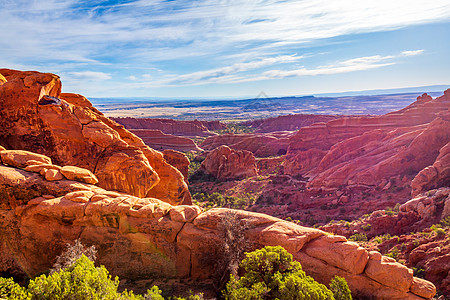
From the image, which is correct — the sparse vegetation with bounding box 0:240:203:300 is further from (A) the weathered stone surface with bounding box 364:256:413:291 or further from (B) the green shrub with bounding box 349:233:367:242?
(B) the green shrub with bounding box 349:233:367:242

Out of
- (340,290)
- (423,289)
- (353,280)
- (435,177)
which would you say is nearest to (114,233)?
(340,290)

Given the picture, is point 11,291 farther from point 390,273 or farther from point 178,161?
point 178,161

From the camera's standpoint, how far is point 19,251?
13.1 m

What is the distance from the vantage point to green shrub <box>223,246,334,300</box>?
30.8ft

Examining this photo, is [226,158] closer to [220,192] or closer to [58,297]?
[220,192]

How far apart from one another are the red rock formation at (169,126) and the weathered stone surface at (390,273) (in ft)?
336

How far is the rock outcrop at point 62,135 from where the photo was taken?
55.5 ft

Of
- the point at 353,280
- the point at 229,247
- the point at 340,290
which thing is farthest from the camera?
the point at 229,247

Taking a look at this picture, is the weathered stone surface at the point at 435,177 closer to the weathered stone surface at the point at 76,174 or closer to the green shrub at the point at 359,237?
the green shrub at the point at 359,237

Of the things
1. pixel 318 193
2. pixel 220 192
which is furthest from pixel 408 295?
pixel 220 192

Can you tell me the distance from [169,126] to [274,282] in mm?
105772

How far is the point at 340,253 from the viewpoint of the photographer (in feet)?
38.6

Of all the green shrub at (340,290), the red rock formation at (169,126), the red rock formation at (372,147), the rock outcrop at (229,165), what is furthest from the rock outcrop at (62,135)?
the red rock formation at (169,126)

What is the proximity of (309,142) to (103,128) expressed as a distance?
49.9 m
